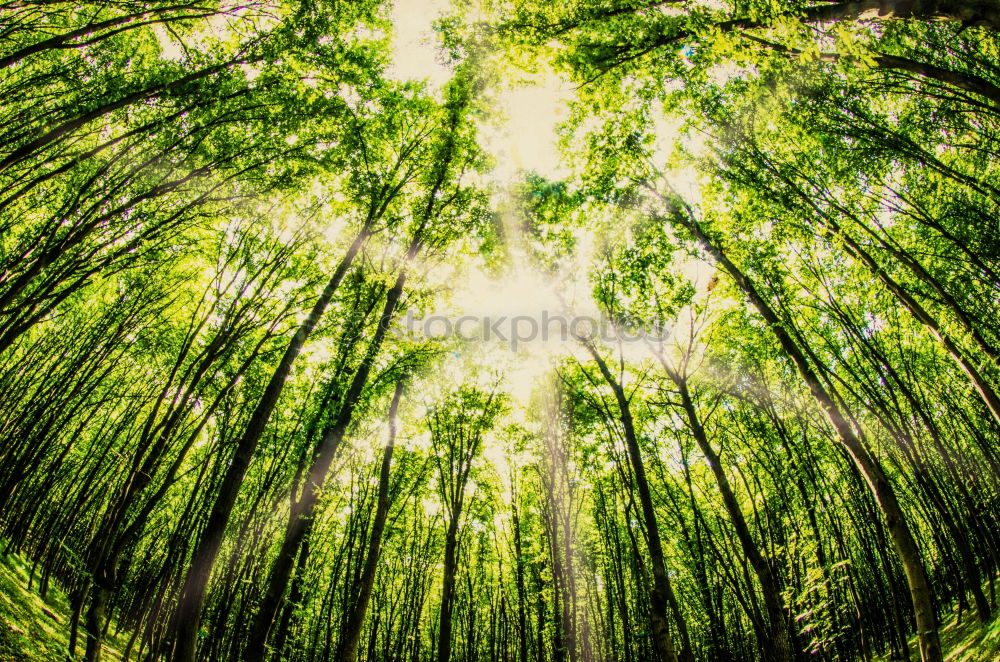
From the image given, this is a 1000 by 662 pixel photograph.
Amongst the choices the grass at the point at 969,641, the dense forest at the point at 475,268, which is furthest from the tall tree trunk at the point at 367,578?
the grass at the point at 969,641

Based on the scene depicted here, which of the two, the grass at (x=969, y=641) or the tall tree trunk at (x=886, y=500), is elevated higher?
the tall tree trunk at (x=886, y=500)

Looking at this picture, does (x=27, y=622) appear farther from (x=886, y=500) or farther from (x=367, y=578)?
(x=886, y=500)

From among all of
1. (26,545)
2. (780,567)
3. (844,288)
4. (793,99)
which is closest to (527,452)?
(780,567)

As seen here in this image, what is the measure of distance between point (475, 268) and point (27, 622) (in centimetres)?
1055

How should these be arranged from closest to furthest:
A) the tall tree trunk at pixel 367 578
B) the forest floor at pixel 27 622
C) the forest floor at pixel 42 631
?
the forest floor at pixel 27 622, the forest floor at pixel 42 631, the tall tree trunk at pixel 367 578

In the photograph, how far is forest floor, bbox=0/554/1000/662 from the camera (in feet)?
18.4

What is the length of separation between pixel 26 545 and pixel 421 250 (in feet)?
47.6

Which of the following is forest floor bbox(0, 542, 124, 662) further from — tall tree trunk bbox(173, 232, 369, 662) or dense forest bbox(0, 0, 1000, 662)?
tall tree trunk bbox(173, 232, 369, 662)

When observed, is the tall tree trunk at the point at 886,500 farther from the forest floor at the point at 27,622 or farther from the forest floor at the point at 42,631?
the forest floor at the point at 27,622

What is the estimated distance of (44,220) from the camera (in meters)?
7.68

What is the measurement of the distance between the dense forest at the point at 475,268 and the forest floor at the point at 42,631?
147 mm

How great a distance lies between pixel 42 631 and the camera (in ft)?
22.3

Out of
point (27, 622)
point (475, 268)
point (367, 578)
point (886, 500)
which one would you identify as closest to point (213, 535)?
point (367, 578)

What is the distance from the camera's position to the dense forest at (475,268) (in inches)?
198
